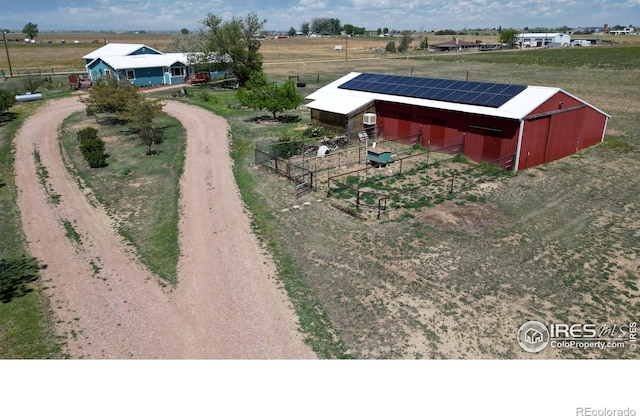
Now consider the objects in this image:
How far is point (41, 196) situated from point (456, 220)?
2283 centimetres

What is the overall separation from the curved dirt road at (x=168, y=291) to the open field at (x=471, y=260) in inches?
49.5

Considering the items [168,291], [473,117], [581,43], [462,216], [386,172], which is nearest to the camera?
[168,291]

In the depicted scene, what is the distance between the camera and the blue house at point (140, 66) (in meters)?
63.2

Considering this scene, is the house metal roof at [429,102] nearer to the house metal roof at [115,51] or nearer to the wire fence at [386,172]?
the wire fence at [386,172]

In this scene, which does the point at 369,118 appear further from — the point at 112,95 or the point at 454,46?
the point at 454,46

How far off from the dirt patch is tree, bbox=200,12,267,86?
1749 inches

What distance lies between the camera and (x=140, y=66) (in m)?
63.6

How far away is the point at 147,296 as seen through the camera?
15477mm

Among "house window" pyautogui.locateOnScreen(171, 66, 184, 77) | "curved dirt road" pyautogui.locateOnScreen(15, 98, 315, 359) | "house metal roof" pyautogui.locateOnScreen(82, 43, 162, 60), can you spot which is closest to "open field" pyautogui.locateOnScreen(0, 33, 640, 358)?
"curved dirt road" pyautogui.locateOnScreen(15, 98, 315, 359)

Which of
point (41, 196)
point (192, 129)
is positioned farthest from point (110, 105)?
point (41, 196)

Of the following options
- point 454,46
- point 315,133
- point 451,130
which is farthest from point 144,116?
point 454,46

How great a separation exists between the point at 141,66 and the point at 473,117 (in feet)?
171

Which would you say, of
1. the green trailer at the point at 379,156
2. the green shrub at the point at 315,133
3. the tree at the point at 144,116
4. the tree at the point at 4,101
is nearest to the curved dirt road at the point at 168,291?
the tree at the point at 144,116
